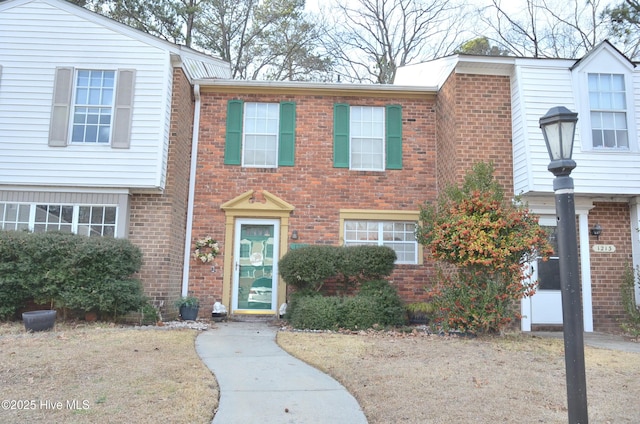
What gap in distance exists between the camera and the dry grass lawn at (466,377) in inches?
168

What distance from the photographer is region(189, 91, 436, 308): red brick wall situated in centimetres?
1065

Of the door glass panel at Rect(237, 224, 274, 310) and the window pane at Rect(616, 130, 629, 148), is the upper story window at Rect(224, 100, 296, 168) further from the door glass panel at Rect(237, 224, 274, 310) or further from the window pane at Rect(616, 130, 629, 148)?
the window pane at Rect(616, 130, 629, 148)

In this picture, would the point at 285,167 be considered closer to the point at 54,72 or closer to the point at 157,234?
the point at 157,234

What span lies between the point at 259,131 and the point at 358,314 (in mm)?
4805

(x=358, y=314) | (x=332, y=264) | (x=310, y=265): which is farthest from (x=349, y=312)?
(x=310, y=265)

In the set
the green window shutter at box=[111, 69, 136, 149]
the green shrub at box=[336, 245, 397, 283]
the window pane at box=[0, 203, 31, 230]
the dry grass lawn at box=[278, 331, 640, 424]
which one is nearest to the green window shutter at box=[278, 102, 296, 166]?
the green shrub at box=[336, 245, 397, 283]

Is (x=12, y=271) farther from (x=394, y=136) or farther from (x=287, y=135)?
(x=394, y=136)

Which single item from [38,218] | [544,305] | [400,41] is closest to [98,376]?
[38,218]

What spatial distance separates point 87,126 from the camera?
9.87 meters

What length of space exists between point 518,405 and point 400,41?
1943 centimetres

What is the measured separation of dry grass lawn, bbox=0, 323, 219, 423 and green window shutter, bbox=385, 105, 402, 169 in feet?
19.7

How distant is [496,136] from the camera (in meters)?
10.0

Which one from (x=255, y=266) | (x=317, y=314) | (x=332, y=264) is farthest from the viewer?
(x=255, y=266)

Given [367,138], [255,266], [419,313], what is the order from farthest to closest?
[367,138]
[255,266]
[419,313]
